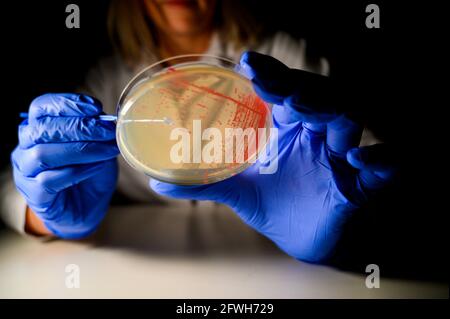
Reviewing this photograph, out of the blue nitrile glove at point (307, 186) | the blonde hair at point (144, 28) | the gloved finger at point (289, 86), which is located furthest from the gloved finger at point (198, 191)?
the blonde hair at point (144, 28)

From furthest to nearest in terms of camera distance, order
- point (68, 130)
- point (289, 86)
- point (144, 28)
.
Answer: point (144, 28) < point (68, 130) < point (289, 86)

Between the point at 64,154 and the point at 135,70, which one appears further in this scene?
the point at 135,70

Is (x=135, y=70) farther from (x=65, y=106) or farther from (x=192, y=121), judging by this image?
(x=192, y=121)

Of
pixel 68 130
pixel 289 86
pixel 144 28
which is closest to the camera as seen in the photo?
pixel 289 86

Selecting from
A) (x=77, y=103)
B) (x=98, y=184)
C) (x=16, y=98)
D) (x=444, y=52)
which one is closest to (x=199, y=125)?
(x=77, y=103)

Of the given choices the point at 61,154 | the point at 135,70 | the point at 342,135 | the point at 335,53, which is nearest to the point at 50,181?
the point at 61,154

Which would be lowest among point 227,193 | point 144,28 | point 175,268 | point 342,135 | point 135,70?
point 175,268

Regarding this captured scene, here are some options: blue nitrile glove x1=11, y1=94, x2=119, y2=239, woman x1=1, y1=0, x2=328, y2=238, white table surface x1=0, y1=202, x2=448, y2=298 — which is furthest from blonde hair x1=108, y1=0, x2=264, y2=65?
white table surface x1=0, y1=202, x2=448, y2=298

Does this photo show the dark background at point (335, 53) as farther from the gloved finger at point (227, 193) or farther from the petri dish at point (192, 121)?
the petri dish at point (192, 121)
